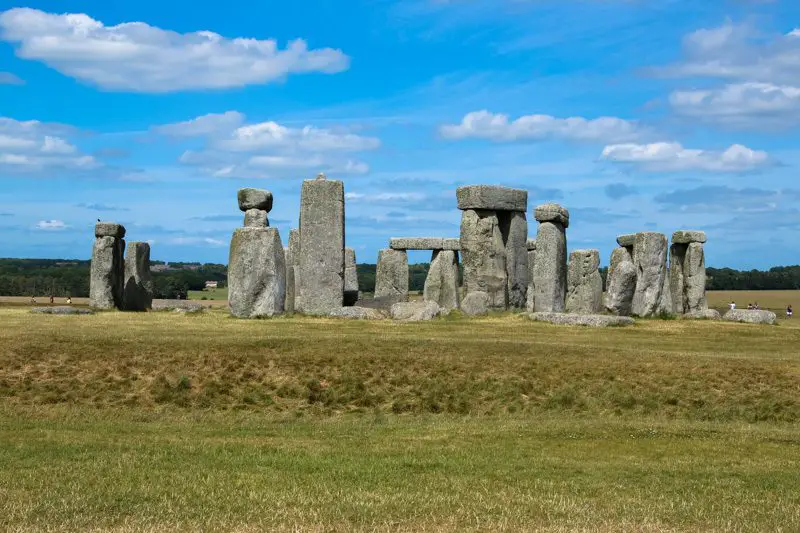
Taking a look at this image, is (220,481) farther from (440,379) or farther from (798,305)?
(798,305)

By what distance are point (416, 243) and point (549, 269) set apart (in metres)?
12.7

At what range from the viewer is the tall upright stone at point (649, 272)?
3547 centimetres

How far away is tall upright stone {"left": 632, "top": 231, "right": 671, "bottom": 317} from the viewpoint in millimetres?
35469

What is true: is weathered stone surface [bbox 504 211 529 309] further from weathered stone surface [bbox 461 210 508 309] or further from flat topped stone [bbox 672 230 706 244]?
flat topped stone [bbox 672 230 706 244]

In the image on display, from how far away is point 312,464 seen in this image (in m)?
12.9

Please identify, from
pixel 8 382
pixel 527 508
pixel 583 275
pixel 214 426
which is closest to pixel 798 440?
pixel 527 508

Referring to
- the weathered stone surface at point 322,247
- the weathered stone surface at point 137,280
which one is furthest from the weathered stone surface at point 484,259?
the weathered stone surface at point 137,280

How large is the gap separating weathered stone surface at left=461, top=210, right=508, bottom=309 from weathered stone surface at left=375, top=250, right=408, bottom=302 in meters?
10.2

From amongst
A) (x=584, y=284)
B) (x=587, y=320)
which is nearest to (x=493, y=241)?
(x=584, y=284)

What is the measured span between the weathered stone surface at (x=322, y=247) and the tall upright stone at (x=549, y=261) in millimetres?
6587

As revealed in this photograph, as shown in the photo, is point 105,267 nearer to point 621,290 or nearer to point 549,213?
point 549,213

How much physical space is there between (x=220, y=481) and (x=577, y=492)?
3971mm

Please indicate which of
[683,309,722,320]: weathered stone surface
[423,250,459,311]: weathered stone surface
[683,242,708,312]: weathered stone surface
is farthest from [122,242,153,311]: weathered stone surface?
[683,242,708,312]: weathered stone surface

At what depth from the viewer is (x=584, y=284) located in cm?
3478
